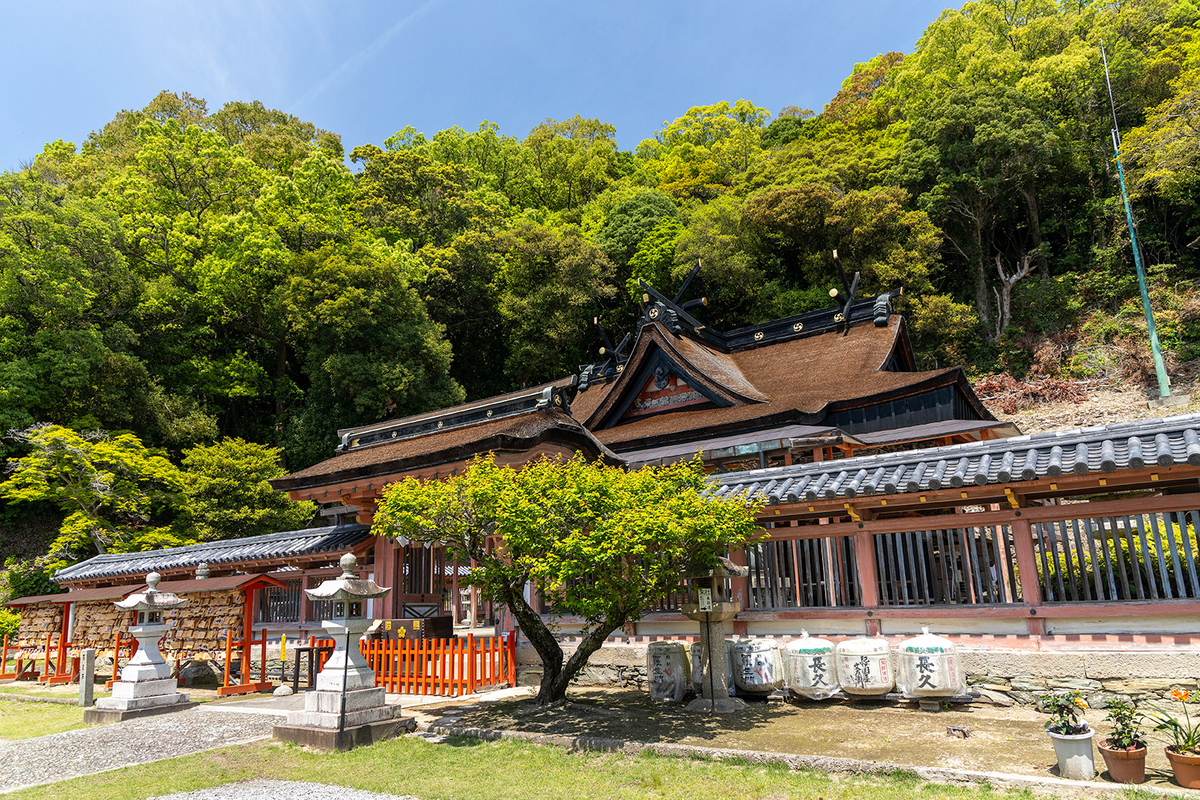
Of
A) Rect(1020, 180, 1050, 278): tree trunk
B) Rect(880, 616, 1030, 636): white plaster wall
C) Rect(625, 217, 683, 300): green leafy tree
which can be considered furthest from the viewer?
Rect(625, 217, 683, 300): green leafy tree

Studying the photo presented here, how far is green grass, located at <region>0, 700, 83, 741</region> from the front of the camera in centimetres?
998

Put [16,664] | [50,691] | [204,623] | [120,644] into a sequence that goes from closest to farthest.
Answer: [204,623] → [50,691] → [120,644] → [16,664]

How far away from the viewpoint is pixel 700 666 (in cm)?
964

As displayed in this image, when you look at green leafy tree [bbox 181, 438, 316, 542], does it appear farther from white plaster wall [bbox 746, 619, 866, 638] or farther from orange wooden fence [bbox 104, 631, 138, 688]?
white plaster wall [bbox 746, 619, 866, 638]

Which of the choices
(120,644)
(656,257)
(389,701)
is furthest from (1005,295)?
(120,644)

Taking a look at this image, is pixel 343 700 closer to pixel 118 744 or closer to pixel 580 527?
pixel 118 744

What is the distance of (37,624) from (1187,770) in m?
20.7

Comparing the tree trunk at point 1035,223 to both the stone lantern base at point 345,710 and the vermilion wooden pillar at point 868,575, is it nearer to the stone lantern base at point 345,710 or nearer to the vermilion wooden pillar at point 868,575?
the vermilion wooden pillar at point 868,575

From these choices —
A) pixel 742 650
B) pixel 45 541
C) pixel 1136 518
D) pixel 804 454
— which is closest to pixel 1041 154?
pixel 804 454

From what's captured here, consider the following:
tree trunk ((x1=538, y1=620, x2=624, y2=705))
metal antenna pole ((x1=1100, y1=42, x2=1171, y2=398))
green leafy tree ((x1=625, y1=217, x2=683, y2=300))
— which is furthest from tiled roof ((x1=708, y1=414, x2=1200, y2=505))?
green leafy tree ((x1=625, y1=217, x2=683, y2=300))

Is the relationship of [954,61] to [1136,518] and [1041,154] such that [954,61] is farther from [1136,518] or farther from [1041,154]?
[1136,518]

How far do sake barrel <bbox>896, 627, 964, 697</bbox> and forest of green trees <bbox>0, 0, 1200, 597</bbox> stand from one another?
21323mm

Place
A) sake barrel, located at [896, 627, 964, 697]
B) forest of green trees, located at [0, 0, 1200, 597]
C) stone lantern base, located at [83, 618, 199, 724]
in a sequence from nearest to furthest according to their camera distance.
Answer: sake barrel, located at [896, 627, 964, 697] < stone lantern base, located at [83, 618, 199, 724] < forest of green trees, located at [0, 0, 1200, 597]

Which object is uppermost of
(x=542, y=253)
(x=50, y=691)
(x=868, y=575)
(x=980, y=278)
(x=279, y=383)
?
(x=542, y=253)
